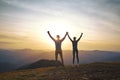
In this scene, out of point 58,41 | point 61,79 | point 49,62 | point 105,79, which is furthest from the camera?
point 49,62

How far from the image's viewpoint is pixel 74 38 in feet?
74.9

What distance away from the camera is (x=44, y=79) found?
14445mm

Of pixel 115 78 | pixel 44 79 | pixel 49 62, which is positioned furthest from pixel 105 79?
pixel 49 62

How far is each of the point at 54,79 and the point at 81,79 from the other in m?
1.82

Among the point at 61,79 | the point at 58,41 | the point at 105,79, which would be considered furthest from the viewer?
the point at 58,41

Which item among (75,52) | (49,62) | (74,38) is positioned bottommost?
(49,62)

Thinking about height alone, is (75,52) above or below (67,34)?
below

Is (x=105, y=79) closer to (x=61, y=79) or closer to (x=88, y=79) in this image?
→ (x=88, y=79)

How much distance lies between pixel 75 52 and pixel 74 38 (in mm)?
1499

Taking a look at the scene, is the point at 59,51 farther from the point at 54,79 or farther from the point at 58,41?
the point at 54,79

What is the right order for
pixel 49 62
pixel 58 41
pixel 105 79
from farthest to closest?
pixel 49 62 < pixel 58 41 < pixel 105 79

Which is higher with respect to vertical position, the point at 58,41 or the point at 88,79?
the point at 58,41

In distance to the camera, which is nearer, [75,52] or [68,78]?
[68,78]

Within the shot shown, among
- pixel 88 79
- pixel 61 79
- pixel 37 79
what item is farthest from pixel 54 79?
pixel 88 79
